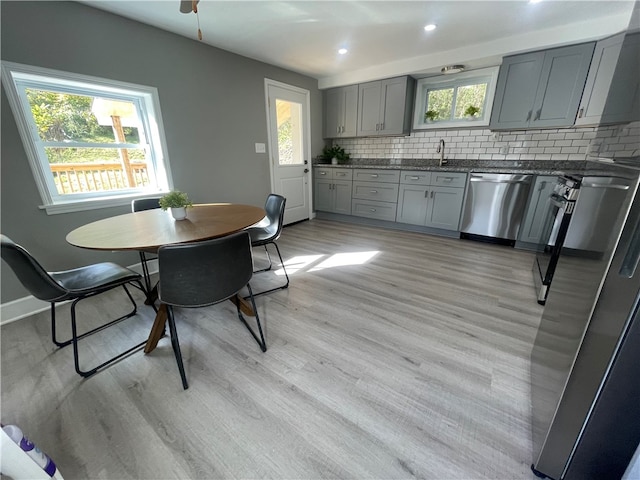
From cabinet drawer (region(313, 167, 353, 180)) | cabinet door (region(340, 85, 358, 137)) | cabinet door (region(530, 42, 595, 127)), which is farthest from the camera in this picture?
cabinet drawer (region(313, 167, 353, 180))

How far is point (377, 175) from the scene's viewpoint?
4070mm

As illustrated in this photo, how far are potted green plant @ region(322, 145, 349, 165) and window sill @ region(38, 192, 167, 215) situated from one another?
3.05m

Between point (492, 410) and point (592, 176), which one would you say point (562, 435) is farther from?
point (592, 176)

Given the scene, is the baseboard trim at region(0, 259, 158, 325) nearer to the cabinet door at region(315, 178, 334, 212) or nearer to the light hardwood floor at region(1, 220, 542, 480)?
the light hardwood floor at region(1, 220, 542, 480)

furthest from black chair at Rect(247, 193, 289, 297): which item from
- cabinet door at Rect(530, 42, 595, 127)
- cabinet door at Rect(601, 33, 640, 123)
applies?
cabinet door at Rect(530, 42, 595, 127)

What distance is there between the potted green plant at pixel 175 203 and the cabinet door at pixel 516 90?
375cm

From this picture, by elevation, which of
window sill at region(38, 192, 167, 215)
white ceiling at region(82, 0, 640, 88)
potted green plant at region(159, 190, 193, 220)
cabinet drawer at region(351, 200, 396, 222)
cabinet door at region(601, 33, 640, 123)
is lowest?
cabinet drawer at region(351, 200, 396, 222)

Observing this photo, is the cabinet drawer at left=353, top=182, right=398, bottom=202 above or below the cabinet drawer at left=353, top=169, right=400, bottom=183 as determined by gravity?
below

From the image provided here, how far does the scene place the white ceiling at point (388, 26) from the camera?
2.18 meters

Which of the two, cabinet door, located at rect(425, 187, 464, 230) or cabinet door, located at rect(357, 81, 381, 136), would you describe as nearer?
cabinet door, located at rect(425, 187, 464, 230)

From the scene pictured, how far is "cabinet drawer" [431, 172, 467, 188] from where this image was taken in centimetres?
342

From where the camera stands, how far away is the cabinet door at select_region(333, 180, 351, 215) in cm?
443

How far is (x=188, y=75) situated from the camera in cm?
275

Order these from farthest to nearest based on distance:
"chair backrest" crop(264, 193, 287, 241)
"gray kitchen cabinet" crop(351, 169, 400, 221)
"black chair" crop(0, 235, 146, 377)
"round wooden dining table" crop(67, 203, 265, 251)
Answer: "gray kitchen cabinet" crop(351, 169, 400, 221) < "chair backrest" crop(264, 193, 287, 241) < "round wooden dining table" crop(67, 203, 265, 251) < "black chair" crop(0, 235, 146, 377)
